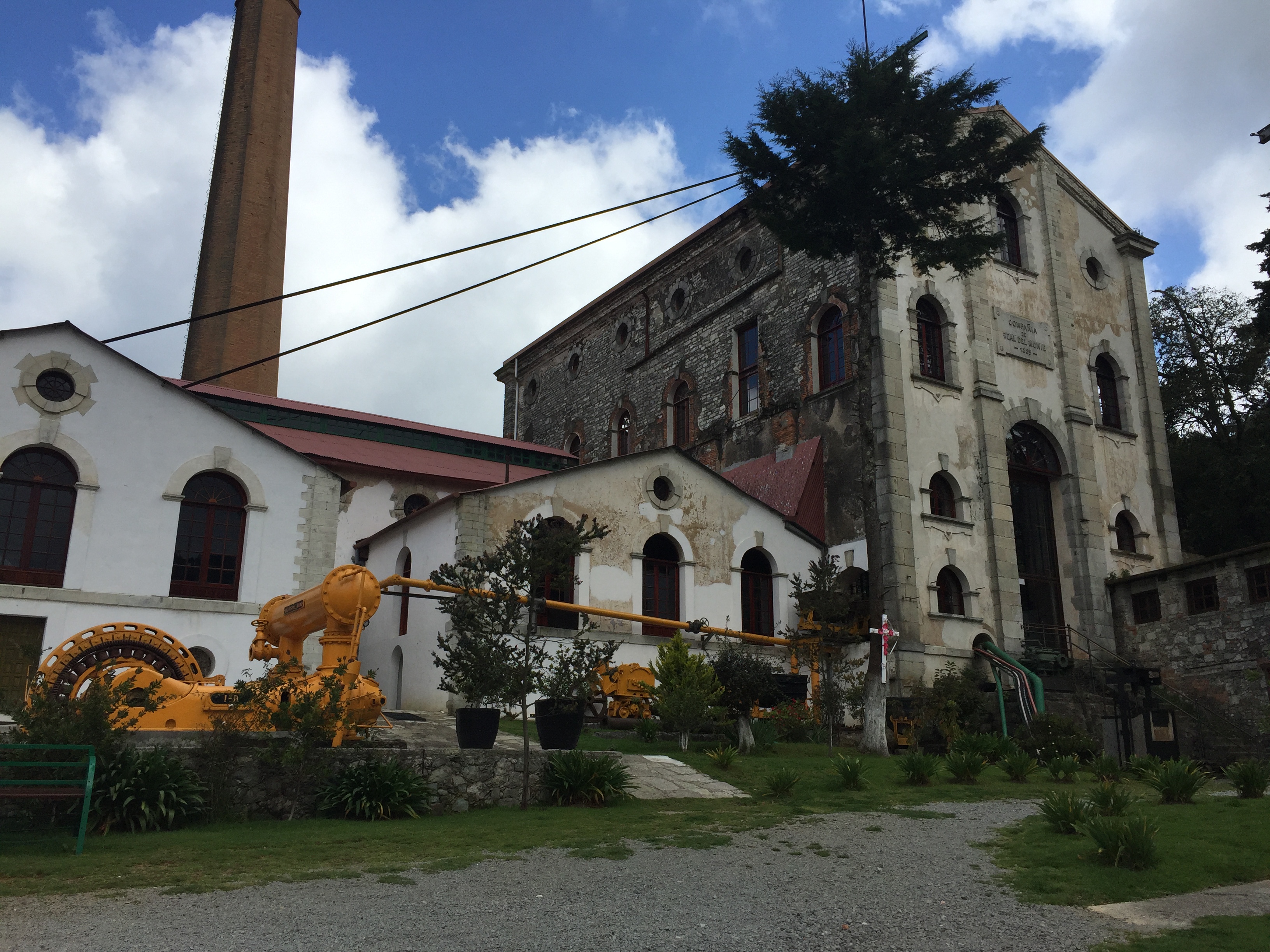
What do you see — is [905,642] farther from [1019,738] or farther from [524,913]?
[524,913]

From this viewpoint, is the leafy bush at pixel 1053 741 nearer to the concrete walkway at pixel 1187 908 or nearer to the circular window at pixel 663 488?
the circular window at pixel 663 488

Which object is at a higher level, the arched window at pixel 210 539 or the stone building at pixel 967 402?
the stone building at pixel 967 402

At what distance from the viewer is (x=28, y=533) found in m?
17.3

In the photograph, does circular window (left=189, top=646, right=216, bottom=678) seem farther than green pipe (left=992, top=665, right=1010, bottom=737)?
No

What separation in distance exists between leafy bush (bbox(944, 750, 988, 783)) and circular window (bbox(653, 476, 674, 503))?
31.9ft

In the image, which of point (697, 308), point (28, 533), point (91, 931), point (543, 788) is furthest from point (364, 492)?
point (91, 931)

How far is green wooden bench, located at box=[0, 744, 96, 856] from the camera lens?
8.81m

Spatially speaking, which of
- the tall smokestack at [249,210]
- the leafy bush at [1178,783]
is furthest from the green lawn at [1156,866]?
the tall smokestack at [249,210]

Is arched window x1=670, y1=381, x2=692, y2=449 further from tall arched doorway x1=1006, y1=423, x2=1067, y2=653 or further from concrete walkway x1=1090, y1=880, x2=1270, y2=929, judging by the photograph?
concrete walkway x1=1090, y1=880, x2=1270, y2=929

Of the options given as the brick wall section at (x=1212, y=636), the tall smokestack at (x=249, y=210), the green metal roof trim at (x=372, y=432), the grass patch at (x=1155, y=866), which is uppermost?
the tall smokestack at (x=249, y=210)

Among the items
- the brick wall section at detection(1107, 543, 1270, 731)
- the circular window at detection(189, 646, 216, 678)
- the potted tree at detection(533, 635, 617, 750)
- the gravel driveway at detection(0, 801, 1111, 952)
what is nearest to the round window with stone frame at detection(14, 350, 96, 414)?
the circular window at detection(189, 646, 216, 678)

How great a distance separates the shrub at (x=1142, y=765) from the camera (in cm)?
1409

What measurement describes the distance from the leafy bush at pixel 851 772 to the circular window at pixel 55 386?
14.2 m

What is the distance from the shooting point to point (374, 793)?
36.2 feet
